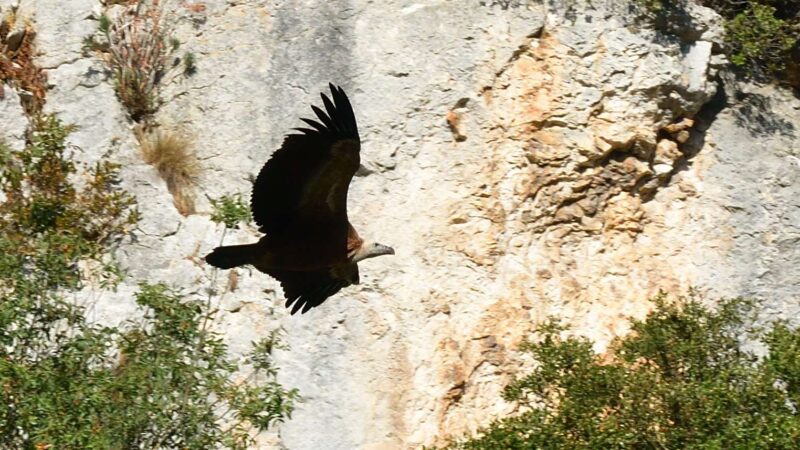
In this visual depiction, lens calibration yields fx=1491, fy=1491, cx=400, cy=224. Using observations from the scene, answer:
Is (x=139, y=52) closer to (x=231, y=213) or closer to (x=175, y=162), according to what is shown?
(x=175, y=162)

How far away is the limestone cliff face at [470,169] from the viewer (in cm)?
1308

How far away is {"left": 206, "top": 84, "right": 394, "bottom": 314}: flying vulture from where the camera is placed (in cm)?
983

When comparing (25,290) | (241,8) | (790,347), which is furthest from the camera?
(241,8)

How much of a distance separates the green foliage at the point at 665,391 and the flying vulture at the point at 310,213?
1.88 metres

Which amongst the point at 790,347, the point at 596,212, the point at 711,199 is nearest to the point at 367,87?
the point at 596,212

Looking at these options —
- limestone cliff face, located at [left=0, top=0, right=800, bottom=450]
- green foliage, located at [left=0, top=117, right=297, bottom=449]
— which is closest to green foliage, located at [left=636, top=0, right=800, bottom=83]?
limestone cliff face, located at [left=0, top=0, right=800, bottom=450]

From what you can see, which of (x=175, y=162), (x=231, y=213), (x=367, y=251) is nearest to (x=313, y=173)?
(x=231, y=213)

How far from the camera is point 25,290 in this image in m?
9.20

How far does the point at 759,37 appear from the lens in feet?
46.4

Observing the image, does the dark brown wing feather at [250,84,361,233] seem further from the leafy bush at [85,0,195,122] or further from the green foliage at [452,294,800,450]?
the leafy bush at [85,0,195,122]

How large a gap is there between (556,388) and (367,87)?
11.7ft

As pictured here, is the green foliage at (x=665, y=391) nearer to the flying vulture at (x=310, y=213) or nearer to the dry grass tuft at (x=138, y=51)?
the flying vulture at (x=310, y=213)

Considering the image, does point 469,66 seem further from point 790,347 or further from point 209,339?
point 209,339

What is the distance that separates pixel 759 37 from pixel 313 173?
588 centimetres
